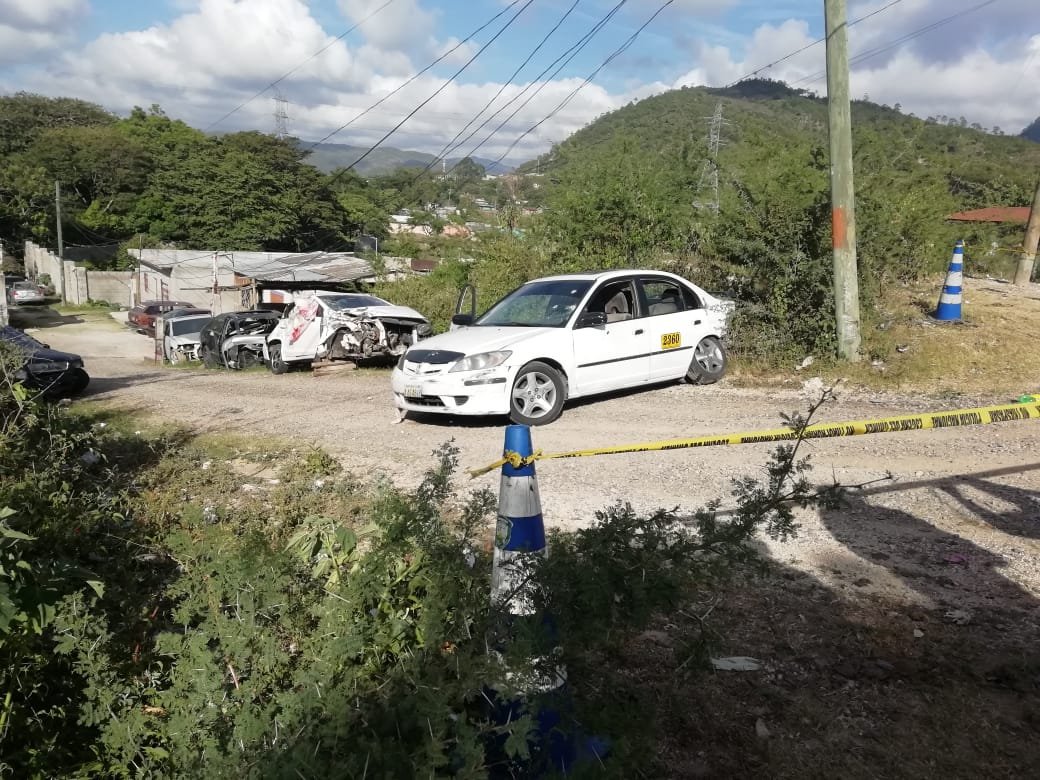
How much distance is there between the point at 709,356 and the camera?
32.1 ft

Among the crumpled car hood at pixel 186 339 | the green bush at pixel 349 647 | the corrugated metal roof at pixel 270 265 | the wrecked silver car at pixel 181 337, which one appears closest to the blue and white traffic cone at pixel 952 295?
the green bush at pixel 349 647

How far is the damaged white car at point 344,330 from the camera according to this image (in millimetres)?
13266

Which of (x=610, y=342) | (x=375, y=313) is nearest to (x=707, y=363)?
(x=610, y=342)

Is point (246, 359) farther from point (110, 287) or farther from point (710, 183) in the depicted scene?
point (110, 287)

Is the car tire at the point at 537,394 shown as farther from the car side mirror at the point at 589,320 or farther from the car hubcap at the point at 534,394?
the car side mirror at the point at 589,320

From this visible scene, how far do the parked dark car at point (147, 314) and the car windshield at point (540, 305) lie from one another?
28.7 meters

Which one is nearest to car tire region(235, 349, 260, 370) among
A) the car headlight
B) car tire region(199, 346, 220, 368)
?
car tire region(199, 346, 220, 368)

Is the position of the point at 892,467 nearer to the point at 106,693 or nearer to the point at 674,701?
the point at 674,701

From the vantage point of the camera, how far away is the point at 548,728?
2191mm

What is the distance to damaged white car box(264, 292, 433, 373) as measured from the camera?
13266 mm

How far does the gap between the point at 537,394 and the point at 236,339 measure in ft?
35.0

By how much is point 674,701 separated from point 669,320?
21.9 ft

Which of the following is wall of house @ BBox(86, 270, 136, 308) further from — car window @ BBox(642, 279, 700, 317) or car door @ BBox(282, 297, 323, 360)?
car window @ BBox(642, 279, 700, 317)

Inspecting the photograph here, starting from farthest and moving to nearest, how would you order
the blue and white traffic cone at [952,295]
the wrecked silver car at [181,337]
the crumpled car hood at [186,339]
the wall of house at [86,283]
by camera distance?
the wall of house at [86,283] → the crumpled car hood at [186,339] → the wrecked silver car at [181,337] → the blue and white traffic cone at [952,295]
